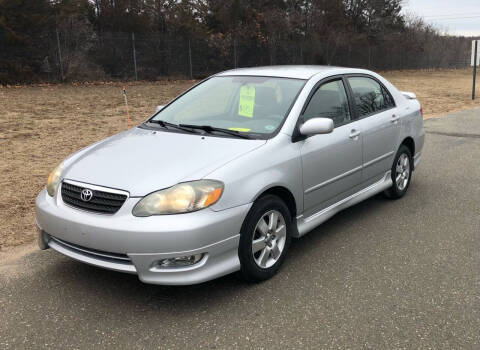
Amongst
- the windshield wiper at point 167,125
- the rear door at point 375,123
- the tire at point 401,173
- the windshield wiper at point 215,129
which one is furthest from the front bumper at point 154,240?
the tire at point 401,173

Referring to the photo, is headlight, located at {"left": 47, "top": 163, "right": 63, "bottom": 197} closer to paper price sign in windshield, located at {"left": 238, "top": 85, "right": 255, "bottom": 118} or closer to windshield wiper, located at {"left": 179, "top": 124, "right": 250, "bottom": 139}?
windshield wiper, located at {"left": 179, "top": 124, "right": 250, "bottom": 139}

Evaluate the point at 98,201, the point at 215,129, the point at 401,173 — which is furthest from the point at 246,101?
the point at 401,173

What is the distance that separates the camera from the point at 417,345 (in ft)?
9.84

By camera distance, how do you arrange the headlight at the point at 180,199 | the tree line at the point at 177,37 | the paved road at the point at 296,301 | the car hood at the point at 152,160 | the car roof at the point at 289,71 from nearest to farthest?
the paved road at the point at 296,301 → the headlight at the point at 180,199 → the car hood at the point at 152,160 → the car roof at the point at 289,71 → the tree line at the point at 177,37

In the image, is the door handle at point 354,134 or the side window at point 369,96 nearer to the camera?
the door handle at point 354,134

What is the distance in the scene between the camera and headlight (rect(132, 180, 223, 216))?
10.7 ft

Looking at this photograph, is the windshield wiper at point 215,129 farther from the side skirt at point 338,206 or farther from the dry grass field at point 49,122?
the dry grass field at point 49,122

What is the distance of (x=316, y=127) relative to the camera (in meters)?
4.02

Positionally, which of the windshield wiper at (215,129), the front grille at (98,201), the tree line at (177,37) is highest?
the tree line at (177,37)

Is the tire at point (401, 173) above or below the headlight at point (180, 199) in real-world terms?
below

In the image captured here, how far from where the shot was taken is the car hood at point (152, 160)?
3.39 meters

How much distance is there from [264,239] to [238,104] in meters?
1.47

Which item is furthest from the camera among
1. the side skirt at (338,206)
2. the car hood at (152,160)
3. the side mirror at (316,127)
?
the side skirt at (338,206)

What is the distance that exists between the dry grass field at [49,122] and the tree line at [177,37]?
1352 millimetres
